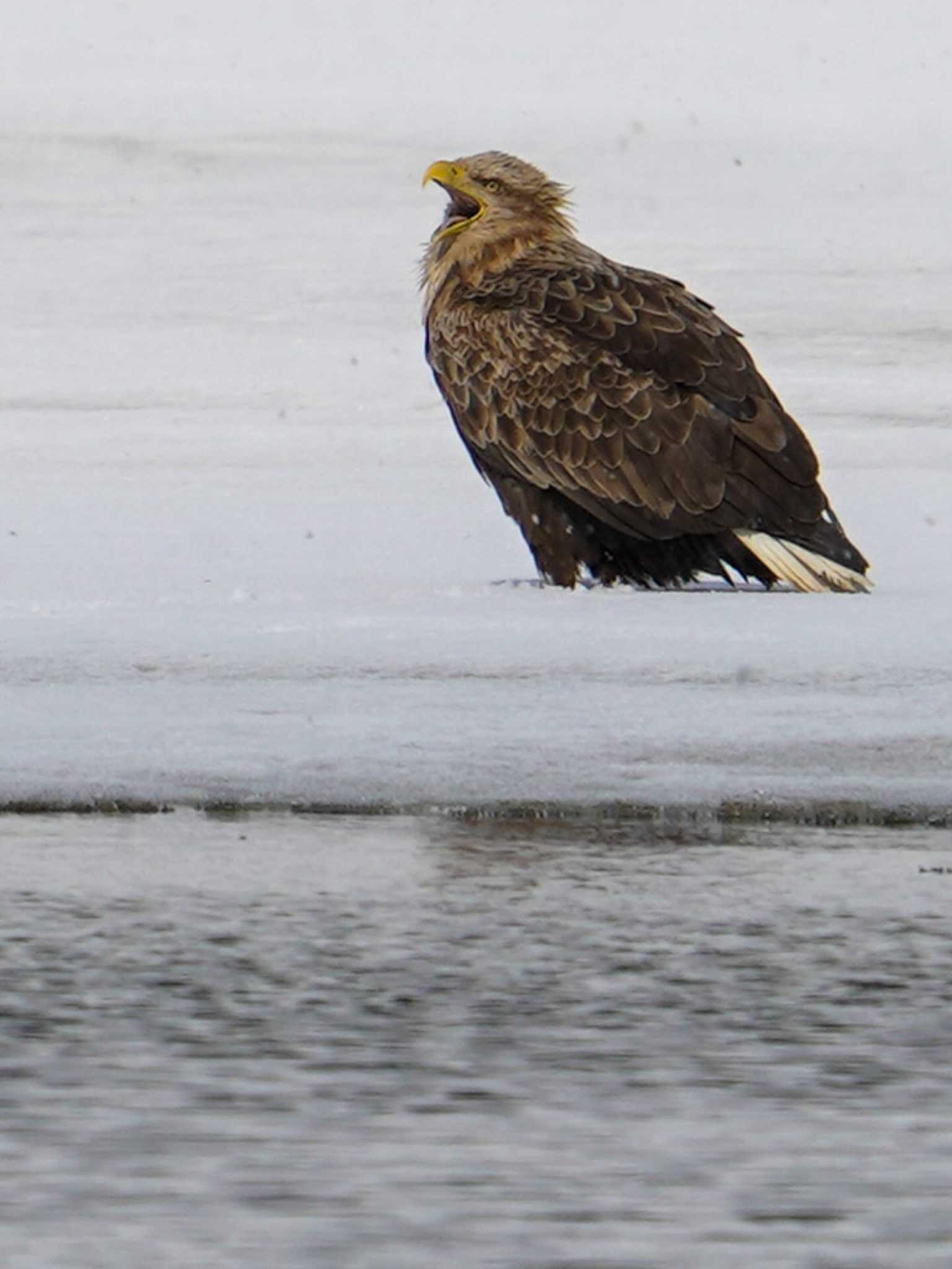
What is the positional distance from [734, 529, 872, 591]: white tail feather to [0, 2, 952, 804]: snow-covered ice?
0.30 metres

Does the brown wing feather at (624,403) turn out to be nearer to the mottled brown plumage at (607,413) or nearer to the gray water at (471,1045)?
the mottled brown plumage at (607,413)

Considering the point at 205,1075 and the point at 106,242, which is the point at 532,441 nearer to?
the point at 205,1075

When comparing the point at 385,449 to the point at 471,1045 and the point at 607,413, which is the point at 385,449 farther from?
the point at 471,1045

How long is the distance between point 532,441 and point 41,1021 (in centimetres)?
535

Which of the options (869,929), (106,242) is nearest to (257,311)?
(106,242)

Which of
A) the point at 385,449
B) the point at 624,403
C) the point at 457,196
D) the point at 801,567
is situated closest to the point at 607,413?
the point at 624,403

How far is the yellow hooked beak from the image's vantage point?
10.8 meters

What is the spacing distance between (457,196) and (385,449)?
4243mm

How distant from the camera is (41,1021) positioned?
17.9ft

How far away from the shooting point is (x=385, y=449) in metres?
15.2

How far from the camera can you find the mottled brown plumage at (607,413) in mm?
10336

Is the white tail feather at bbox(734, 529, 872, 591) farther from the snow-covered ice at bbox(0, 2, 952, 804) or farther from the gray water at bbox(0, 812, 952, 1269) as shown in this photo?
the gray water at bbox(0, 812, 952, 1269)

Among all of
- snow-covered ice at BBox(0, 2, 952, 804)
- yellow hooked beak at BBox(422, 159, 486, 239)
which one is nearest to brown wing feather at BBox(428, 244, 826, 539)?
yellow hooked beak at BBox(422, 159, 486, 239)

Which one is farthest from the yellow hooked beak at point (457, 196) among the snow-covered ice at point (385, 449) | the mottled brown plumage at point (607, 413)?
the snow-covered ice at point (385, 449)
